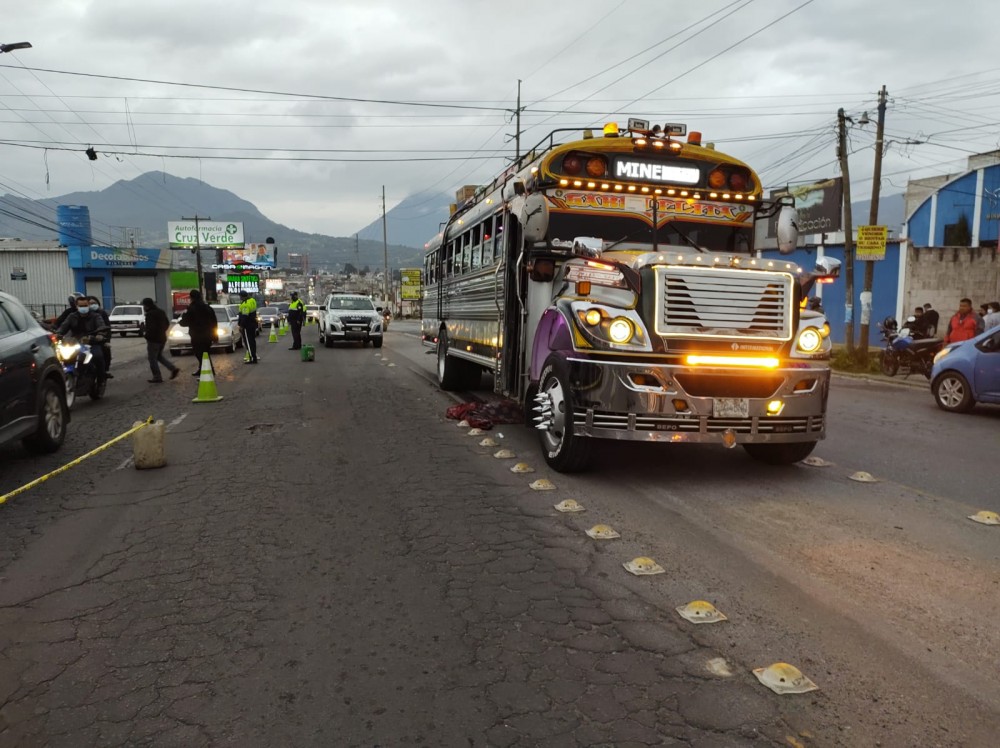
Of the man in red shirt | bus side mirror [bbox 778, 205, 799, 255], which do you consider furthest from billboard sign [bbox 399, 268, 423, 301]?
bus side mirror [bbox 778, 205, 799, 255]

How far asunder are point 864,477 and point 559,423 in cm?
282

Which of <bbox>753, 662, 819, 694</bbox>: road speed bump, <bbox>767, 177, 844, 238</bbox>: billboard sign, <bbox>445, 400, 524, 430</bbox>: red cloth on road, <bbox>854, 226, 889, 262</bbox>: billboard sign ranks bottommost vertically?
<bbox>753, 662, 819, 694</bbox>: road speed bump

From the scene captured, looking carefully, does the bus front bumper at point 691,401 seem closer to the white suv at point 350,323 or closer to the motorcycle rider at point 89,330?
the motorcycle rider at point 89,330

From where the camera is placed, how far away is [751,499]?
224 inches

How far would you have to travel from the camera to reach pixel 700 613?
357cm

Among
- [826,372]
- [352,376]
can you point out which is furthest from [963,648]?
[352,376]

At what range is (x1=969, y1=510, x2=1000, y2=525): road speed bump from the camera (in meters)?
5.12

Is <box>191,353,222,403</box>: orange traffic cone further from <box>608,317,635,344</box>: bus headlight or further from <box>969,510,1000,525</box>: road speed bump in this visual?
<box>969,510,1000,525</box>: road speed bump

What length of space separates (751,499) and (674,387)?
110 cm

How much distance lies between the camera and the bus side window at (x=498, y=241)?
27.0ft

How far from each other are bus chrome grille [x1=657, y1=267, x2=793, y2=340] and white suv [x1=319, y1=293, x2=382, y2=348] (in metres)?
20.4

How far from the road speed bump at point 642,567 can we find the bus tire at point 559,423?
6.22 ft

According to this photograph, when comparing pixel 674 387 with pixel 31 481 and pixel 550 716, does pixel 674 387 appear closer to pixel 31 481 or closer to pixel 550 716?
pixel 550 716

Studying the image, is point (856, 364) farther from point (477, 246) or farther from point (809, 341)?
point (809, 341)
